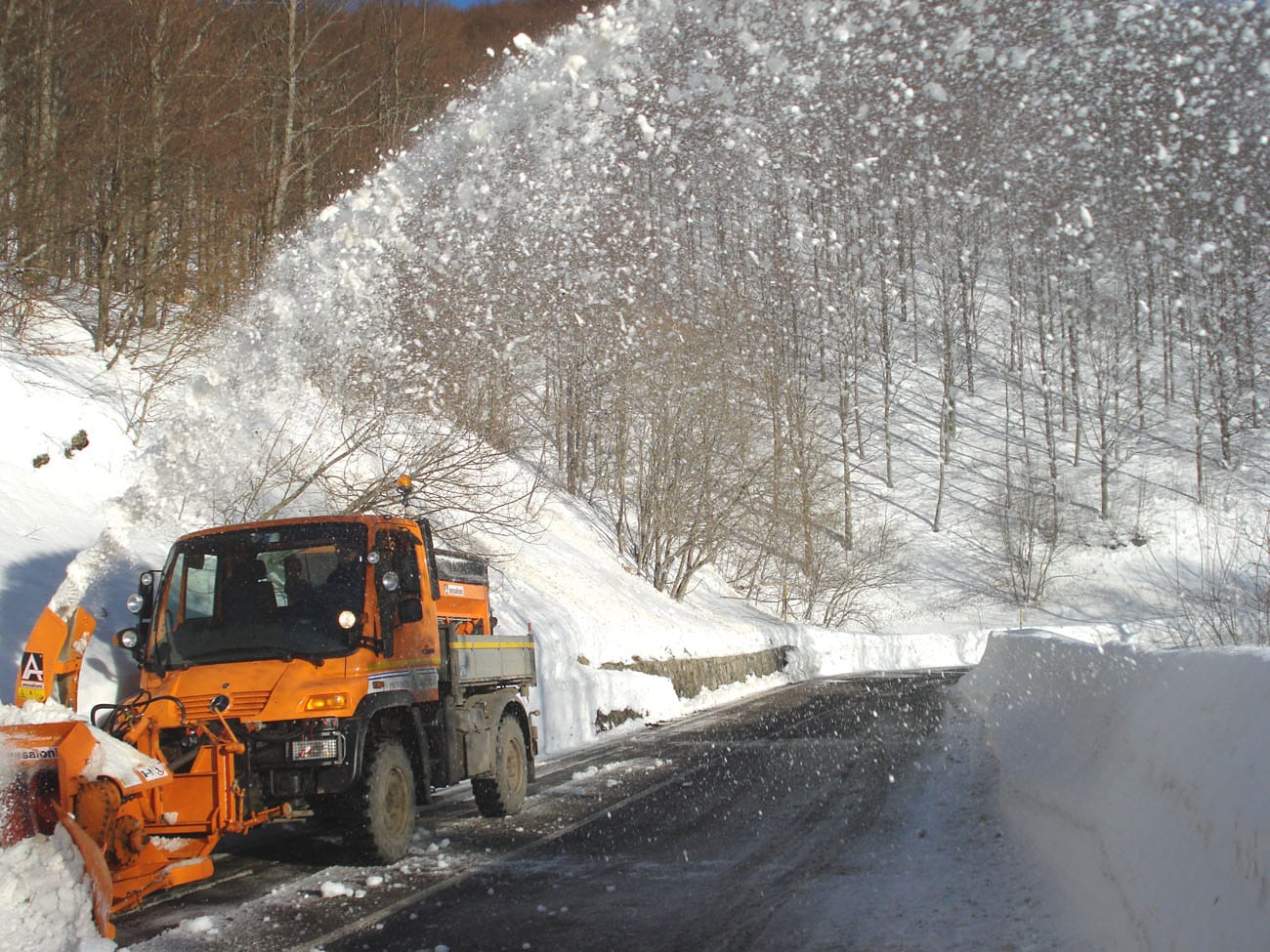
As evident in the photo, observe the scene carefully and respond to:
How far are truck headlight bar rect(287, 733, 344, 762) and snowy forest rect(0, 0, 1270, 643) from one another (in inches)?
280

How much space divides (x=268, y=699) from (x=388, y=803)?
109cm

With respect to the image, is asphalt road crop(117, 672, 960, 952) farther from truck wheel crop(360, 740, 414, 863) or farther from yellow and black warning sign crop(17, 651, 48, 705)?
yellow and black warning sign crop(17, 651, 48, 705)

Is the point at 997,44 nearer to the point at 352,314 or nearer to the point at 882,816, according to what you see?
the point at 882,816

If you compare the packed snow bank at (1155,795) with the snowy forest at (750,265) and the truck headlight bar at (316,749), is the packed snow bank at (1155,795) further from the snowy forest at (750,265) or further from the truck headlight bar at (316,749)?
the snowy forest at (750,265)

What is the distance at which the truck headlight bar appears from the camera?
6793 mm

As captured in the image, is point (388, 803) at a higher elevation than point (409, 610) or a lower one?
lower

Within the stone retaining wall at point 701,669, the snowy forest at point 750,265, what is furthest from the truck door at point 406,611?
the stone retaining wall at point 701,669

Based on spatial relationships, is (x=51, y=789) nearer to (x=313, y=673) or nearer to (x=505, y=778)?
(x=313, y=673)

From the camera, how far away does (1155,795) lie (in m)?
4.55

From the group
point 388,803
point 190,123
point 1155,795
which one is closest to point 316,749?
point 388,803

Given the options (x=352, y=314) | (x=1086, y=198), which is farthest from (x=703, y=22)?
(x=1086, y=198)

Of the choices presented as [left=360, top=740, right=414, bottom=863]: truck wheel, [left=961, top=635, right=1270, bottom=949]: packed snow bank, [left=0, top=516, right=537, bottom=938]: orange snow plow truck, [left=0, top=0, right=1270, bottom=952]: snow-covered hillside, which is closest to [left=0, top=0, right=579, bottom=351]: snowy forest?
[left=0, top=0, right=1270, bottom=952]: snow-covered hillside

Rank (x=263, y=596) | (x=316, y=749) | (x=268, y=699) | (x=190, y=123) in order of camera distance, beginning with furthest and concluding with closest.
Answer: (x=190, y=123), (x=263, y=596), (x=268, y=699), (x=316, y=749)

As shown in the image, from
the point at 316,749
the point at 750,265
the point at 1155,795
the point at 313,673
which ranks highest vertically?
the point at 750,265
